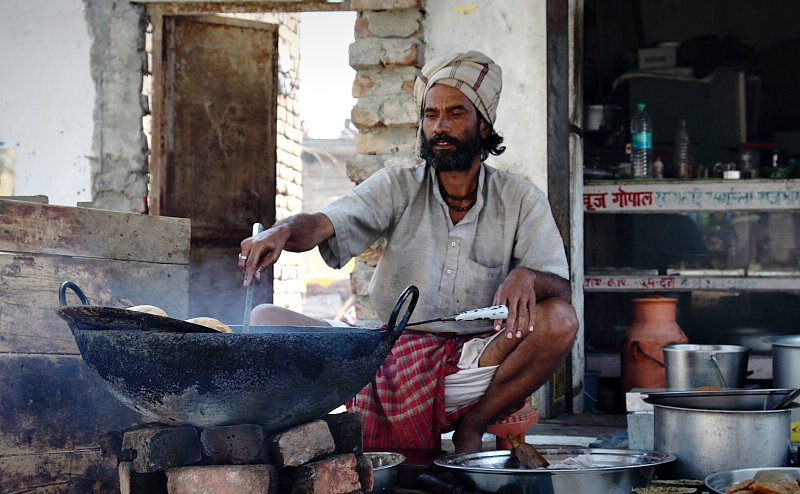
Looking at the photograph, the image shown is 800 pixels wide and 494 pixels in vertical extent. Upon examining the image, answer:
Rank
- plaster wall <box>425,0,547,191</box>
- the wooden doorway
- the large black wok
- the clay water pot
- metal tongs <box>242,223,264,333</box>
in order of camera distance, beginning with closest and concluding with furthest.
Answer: the large black wok
metal tongs <box>242,223,264,333</box>
plaster wall <box>425,0,547,191</box>
the clay water pot
the wooden doorway

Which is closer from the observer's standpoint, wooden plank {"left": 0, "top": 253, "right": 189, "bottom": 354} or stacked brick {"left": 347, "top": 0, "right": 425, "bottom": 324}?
wooden plank {"left": 0, "top": 253, "right": 189, "bottom": 354}

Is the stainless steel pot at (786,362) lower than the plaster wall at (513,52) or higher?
lower

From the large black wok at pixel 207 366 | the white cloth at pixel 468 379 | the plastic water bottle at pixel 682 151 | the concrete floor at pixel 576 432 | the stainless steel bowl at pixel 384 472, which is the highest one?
the plastic water bottle at pixel 682 151

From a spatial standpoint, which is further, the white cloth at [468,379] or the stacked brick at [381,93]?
the stacked brick at [381,93]

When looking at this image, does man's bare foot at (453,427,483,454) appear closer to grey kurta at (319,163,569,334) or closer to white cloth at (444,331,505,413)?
white cloth at (444,331,505,413)

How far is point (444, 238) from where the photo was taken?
310cm

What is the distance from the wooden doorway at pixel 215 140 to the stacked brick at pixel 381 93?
1.37 meters

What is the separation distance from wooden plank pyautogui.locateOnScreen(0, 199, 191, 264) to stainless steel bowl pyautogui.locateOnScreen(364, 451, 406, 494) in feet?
2.85

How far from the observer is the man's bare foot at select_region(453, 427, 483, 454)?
2.82m

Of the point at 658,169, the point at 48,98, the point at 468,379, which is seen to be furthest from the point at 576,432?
the point at 48,98

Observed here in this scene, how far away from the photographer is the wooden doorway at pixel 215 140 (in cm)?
508

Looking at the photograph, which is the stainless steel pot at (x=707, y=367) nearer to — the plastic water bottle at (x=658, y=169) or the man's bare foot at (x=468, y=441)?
the man's bare foot at (x=468, y=441)

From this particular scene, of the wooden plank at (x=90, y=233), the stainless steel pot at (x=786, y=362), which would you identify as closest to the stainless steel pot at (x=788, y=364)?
the stainless steel pot at (x=786, y=362)

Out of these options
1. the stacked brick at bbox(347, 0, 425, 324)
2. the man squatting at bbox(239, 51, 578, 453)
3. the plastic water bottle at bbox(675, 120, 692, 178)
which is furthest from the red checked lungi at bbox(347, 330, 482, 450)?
the plastic water bottle at bbox(675, 120, 692, 178)
